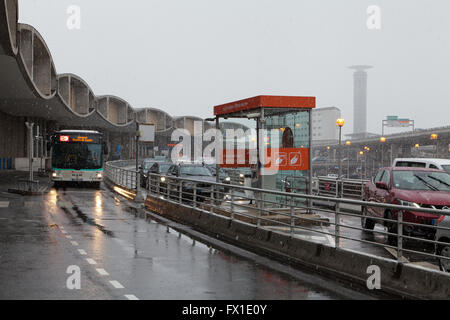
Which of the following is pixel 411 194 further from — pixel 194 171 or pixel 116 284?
pixel 194 171

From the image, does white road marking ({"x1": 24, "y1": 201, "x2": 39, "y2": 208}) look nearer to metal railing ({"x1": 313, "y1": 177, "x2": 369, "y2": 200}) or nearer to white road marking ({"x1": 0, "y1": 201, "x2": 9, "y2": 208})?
white road marking ({"x1": 0, "y1": 201, "x2": 9, "y2": 208})

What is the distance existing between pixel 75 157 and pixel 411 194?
88.0 ft

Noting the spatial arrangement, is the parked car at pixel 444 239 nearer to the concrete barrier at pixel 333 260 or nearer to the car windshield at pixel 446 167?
the concrete barrier at pixel 333 260

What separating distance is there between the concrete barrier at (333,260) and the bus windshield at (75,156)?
20712mm

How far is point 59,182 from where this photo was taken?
127ft

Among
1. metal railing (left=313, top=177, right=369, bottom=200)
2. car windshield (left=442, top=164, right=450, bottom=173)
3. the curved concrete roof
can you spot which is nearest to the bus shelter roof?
car windshield (left=442, top=164, right=450, bottom=173)

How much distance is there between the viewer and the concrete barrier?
350 inches

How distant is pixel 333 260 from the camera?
37.0ft

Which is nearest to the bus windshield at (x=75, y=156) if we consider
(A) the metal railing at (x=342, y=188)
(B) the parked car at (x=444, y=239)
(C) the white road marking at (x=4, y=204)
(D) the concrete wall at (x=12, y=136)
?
(C) the white road marking at (x=4, y=204)

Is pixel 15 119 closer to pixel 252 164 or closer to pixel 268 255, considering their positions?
pixel 252 164

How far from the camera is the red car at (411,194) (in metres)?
14.1

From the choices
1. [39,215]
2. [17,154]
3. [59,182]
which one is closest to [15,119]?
[17,154]

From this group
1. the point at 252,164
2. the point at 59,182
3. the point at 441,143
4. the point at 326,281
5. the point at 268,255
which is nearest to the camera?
the point at 326,281
